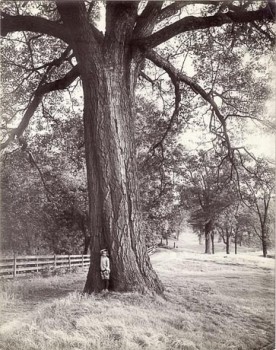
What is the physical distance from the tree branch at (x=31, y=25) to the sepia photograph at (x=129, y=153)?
0.03m

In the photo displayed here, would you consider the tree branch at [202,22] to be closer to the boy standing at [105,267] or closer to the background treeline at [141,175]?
the background treeline at [141,175]

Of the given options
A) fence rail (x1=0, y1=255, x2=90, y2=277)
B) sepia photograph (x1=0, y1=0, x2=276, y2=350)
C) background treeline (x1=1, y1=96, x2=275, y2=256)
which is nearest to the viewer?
sepia photograph (x1=0, y1=0, x2=276, y2=350)

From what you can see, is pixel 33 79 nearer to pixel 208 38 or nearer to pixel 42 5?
pixel 42 5

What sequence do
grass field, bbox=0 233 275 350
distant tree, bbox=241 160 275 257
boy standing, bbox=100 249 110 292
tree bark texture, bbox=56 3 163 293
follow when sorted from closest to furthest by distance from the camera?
grass field, bbox=0 233 275 350 → boy standing, bbox=100 249 110 292 → tree bark texture, bbox=56 3 163 293 → distant tree, bbox=241 160 275 257

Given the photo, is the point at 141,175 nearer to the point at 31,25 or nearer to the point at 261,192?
the point at 261,192

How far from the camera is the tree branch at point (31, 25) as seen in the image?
278 inches

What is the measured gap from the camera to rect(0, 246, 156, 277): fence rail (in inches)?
454

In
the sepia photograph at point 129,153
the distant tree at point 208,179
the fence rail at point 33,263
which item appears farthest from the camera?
the fence rail at point 33,263

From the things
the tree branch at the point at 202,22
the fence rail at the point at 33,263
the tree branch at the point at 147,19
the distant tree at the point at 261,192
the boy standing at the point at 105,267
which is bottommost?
the fence rail at the point at 33,263

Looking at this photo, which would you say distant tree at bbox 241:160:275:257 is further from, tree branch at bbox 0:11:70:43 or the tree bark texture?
tree branch at bbox 0:11:70:43

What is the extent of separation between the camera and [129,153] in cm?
711

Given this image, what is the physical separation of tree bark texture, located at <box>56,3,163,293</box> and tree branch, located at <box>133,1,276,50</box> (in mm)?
513

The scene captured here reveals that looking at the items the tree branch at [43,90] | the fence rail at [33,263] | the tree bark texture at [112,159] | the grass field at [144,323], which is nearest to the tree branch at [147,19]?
the tree bark texture at [112,159]

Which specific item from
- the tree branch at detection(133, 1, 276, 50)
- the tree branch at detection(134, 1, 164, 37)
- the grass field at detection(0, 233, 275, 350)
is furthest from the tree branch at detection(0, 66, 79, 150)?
the grass field at detection(0, 233, 275, 350)
